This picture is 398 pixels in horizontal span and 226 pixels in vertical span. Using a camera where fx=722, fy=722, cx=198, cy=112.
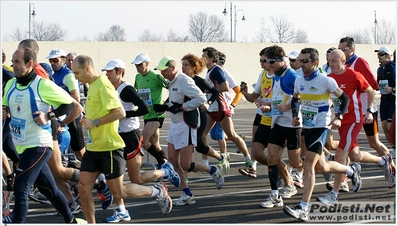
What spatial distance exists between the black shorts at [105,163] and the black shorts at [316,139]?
233cm

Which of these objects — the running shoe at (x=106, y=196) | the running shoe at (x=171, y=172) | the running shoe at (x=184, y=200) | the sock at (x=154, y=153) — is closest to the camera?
the running shoe at (x=106, y=196)

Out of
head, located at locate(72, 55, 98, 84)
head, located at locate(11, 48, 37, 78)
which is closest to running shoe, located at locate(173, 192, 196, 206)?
head, located at locate(72, 55, 98, 84)

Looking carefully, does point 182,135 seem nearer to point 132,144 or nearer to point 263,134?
point 132,144

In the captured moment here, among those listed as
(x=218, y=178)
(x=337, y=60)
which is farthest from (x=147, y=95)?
(x=337, y=60)

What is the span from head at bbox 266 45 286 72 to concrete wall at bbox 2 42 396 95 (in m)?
26.8

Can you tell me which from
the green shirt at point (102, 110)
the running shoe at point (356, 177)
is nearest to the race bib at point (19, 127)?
the green shirt at point (102, 110)

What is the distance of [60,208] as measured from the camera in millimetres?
7645

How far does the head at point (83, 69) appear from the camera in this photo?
7.59m

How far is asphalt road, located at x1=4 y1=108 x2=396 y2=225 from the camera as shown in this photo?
851 cm

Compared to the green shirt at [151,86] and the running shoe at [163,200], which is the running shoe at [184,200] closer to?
the running shoe at [163,200]

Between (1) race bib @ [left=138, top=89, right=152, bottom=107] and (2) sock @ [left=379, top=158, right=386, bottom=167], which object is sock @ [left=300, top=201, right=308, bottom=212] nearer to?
(2) sock @ [left=379, top=158, right=386, bottom=167]

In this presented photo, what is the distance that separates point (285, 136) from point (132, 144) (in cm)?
199

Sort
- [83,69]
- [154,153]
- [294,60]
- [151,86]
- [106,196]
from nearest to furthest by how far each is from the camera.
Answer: [83,69] < [106,196] < [151,86] < [154,153] < [294,60]

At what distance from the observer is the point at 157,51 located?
39.5m
